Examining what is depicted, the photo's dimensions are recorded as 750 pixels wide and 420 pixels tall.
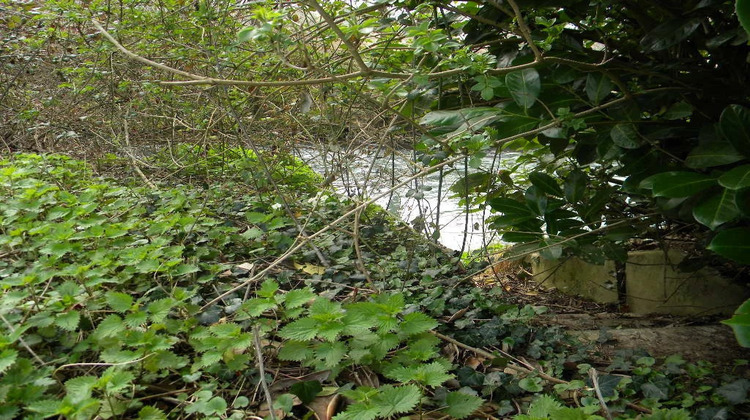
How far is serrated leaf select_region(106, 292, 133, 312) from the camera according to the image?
1575 mm

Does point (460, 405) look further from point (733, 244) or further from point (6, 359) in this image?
point (6, 359)

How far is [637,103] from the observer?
73.4 inches

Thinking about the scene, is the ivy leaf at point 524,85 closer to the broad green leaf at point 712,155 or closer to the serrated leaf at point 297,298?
the broad green leaf at point 712,155

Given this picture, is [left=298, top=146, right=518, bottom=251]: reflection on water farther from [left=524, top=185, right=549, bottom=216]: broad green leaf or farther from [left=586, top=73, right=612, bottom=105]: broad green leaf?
[left=586, top=73, right=612, bottom=105]: broad green leaf

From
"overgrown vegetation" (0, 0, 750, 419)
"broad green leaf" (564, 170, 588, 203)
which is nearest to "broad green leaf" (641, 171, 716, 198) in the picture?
"overgrown vegetation" (0, 0, 750, 419)

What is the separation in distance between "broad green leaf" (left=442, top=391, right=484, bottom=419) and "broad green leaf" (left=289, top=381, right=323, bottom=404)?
36 cm

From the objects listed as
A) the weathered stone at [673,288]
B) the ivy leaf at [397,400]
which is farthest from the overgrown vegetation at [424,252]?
the weathered stone at [673,288]

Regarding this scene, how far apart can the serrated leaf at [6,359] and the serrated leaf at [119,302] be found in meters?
0.29

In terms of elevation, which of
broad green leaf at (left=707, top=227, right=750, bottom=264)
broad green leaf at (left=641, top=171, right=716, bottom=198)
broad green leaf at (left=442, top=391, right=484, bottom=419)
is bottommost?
broad green leaf at (left=442, top=391, right=484, bottom=419)

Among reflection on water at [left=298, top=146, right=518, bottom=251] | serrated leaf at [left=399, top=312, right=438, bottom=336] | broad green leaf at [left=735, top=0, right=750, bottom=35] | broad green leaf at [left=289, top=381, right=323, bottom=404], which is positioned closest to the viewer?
broad green leaf at [left=735, top=0, right=750, bottom=35]

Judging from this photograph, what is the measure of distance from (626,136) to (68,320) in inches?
73.0

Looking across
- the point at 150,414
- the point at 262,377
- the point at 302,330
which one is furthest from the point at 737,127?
the point at 150,414

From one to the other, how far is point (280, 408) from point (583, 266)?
2369 mm

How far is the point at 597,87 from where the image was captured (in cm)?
179
